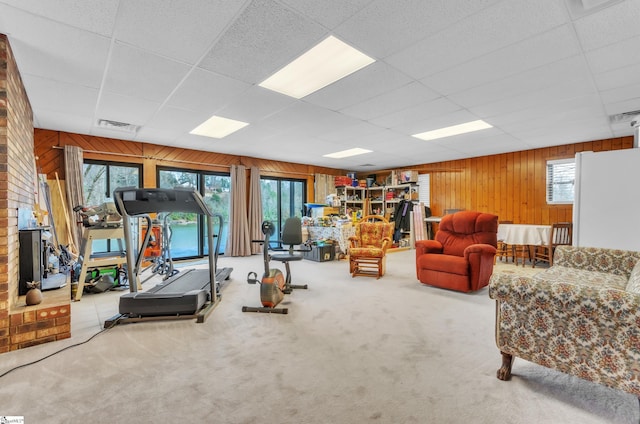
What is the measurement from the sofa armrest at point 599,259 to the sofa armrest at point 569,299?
1.89 meters

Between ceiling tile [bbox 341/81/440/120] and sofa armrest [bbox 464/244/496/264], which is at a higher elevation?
ceiling tile [bbox 341/81/440/120]

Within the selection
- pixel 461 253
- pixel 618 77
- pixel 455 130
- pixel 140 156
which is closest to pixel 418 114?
pixel 455 130

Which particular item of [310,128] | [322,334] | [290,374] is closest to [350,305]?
[322,334]

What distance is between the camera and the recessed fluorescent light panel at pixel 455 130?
447 centimetres

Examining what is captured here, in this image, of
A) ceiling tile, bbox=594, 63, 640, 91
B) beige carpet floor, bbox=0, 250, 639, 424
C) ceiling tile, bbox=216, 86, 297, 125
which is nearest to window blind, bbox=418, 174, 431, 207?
ceiling tile, bbox=594, 63, 640, 91

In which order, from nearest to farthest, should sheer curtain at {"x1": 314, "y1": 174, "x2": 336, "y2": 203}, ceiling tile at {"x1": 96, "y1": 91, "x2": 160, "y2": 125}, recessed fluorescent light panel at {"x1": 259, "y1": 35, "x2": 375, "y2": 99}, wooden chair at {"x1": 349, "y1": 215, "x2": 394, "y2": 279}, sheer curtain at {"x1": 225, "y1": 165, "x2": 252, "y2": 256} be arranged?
recessed fluorescent light panel at {"x1": 259, "y1": 35, "x2": 375, "y2": 99}
ceiling tile at {"x1": 96, "y1": 91, "x2": 160, "y2": 125}
wooden chair at {"x1": 349, "y1": 215, "x2": 394, "y2": 279}
sheer curtain at {"x1": 225, "y1": 165, "x2": 252, "y2": 256}
sheer curtain at {"x1": 314, "y1": 174, "x2": 336, "y2": 203}

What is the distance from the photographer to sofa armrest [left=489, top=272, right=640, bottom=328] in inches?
55.7

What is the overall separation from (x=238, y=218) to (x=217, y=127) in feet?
8.25

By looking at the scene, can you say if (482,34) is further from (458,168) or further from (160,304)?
(458,168)

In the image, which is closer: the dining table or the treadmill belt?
the treadmill belt

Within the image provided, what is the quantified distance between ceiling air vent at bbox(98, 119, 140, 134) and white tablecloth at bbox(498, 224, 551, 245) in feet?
22.4

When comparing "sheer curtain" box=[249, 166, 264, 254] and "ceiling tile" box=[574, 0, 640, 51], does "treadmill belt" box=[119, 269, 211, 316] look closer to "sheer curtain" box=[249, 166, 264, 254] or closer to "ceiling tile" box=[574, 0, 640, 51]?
"ceiling tile" box=[574, 0, 640, 51]

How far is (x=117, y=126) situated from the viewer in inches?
179

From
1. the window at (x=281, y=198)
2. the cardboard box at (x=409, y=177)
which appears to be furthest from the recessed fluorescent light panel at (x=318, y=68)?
the cardboard box at (x=409, y=177)
